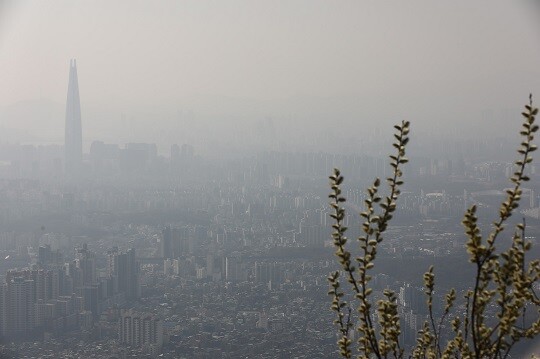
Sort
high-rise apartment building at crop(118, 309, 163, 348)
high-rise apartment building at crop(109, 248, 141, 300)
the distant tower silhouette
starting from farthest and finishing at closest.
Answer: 1. the distant tower silhouette
2. high-rise apartment building at crop(109, 248, 141, 300)
3. high-rise apartment building at crop(118, 309, 163, 348)

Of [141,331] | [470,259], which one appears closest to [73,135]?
[141,331]

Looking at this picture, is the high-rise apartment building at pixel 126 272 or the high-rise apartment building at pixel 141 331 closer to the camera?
the high-rise apartment building at pixel 141 331

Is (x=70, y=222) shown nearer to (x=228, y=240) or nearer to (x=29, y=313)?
(x=228, y=240)

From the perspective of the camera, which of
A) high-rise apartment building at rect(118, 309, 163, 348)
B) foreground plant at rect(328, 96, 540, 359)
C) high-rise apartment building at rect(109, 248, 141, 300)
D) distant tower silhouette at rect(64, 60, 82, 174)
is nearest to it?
foreground plant at rect(328, 96, 540, 359)

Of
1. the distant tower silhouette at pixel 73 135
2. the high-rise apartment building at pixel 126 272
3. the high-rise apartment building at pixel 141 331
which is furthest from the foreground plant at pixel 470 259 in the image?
the distant tower silhouette at pixel 73 135

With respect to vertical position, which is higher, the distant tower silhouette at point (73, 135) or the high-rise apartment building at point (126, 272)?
the distant tower silhouette at point (73, 135)

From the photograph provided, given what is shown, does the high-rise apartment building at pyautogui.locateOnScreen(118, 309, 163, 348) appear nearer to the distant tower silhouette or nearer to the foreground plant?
the foreground plant

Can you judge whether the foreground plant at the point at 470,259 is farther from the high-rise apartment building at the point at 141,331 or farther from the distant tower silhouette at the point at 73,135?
the distant tower silhouette at the point at 73,135

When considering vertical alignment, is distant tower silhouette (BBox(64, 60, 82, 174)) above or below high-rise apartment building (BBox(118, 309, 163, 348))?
above

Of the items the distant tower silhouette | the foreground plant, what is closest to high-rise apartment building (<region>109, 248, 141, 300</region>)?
the distant tower silhouette
